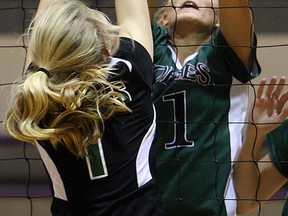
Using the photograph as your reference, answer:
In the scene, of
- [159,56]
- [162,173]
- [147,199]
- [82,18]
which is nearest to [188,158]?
[162,173]

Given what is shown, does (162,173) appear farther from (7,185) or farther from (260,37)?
(7,185)

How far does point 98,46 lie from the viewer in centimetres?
88

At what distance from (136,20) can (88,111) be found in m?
0.18

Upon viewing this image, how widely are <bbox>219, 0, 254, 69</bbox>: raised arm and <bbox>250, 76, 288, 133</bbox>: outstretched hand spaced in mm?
72

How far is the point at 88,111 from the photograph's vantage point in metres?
0.86

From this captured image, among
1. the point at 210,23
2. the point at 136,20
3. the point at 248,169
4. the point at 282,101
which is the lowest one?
Result: the point at 248,169

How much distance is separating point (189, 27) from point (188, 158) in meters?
0.25

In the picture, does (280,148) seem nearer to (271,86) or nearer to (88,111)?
(271,86)

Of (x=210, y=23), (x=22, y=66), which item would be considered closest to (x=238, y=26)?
(x=210, y=23)

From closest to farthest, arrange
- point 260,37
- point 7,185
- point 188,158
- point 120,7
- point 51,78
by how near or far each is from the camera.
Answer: point 51,78 → point 120,7 → point 188,158 → point 260,37 → point 7,185

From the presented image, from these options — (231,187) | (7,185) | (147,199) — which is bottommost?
(7,185)

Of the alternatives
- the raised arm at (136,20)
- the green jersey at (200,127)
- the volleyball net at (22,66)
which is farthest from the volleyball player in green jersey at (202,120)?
the volleyball net at (22,66)

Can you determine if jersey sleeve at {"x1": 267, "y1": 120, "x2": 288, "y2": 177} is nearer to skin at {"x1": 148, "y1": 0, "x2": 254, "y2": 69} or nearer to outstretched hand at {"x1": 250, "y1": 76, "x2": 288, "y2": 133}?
outstretched hand at {"x1": 250, "y1": 76, "x2": 288, "y2": 133}

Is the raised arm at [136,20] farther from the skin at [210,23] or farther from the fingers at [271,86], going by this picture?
the fingers at [271,86]
